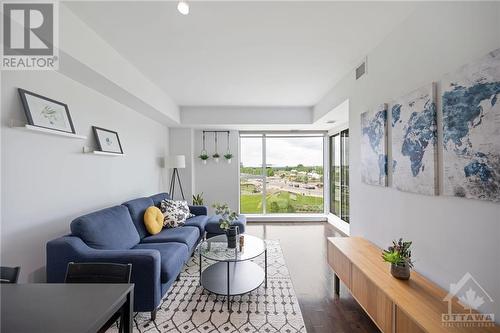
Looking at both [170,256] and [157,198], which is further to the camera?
[157,198]

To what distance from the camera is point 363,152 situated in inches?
104

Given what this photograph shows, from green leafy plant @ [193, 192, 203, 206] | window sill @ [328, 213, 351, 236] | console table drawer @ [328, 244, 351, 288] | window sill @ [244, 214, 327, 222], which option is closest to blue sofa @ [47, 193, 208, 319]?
console table drawer @ [328, 244, 351, 288]

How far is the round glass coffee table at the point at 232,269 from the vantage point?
2369 mm

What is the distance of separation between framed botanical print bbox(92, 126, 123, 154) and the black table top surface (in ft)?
6.42

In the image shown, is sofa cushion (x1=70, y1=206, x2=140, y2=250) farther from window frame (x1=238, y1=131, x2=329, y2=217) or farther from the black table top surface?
window frame (x1=238, y1=131, x2=329, y2=217)

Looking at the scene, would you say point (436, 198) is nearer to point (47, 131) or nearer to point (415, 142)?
point (415, 142)

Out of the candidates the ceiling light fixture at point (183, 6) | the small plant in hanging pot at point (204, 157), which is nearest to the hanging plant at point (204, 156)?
the small plant in hanging pot at point (204, 157)

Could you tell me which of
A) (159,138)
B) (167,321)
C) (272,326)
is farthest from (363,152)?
(159,138)

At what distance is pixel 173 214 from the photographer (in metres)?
3.54

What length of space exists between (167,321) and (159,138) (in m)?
3.56

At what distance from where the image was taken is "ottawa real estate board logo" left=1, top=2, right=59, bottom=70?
160 cm

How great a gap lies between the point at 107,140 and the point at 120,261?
5.66 feet

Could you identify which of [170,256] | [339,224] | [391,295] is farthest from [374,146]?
[339,224]

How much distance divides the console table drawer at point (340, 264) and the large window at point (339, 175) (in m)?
2.66
